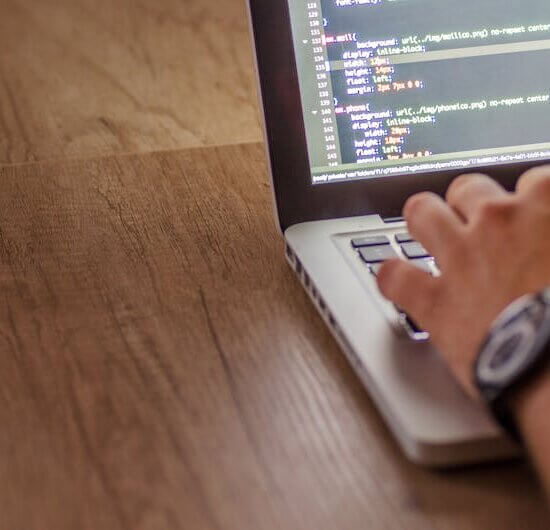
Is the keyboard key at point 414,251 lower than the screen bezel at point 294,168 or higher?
lower

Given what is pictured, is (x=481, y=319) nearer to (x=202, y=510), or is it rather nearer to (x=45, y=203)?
(x=202, y=510)

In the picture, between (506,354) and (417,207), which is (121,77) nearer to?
(417,207)

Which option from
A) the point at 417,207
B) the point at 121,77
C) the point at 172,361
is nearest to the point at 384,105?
the point at 417,207

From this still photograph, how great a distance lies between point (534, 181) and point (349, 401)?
181 mm

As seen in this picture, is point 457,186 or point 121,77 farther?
point 121,77

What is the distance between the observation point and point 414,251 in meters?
0.68

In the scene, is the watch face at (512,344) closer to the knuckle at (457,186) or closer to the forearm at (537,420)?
the forearm at (537,420)

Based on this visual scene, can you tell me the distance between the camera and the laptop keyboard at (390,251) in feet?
2.18

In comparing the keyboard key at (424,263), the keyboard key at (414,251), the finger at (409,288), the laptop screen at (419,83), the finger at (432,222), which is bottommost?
the keyboard key at (424,263)

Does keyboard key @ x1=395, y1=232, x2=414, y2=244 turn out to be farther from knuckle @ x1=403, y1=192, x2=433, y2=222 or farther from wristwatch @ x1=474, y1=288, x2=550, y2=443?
wristwatch @ x1=474, y1=288, x2=550, y2=443

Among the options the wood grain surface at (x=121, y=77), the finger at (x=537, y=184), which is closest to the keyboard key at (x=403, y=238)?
the finger at (x=537, y=184)

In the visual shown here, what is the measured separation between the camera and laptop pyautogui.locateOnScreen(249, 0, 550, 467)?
28.1 inches

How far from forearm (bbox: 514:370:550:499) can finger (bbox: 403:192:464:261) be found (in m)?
0.15

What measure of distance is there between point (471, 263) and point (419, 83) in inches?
8.4
